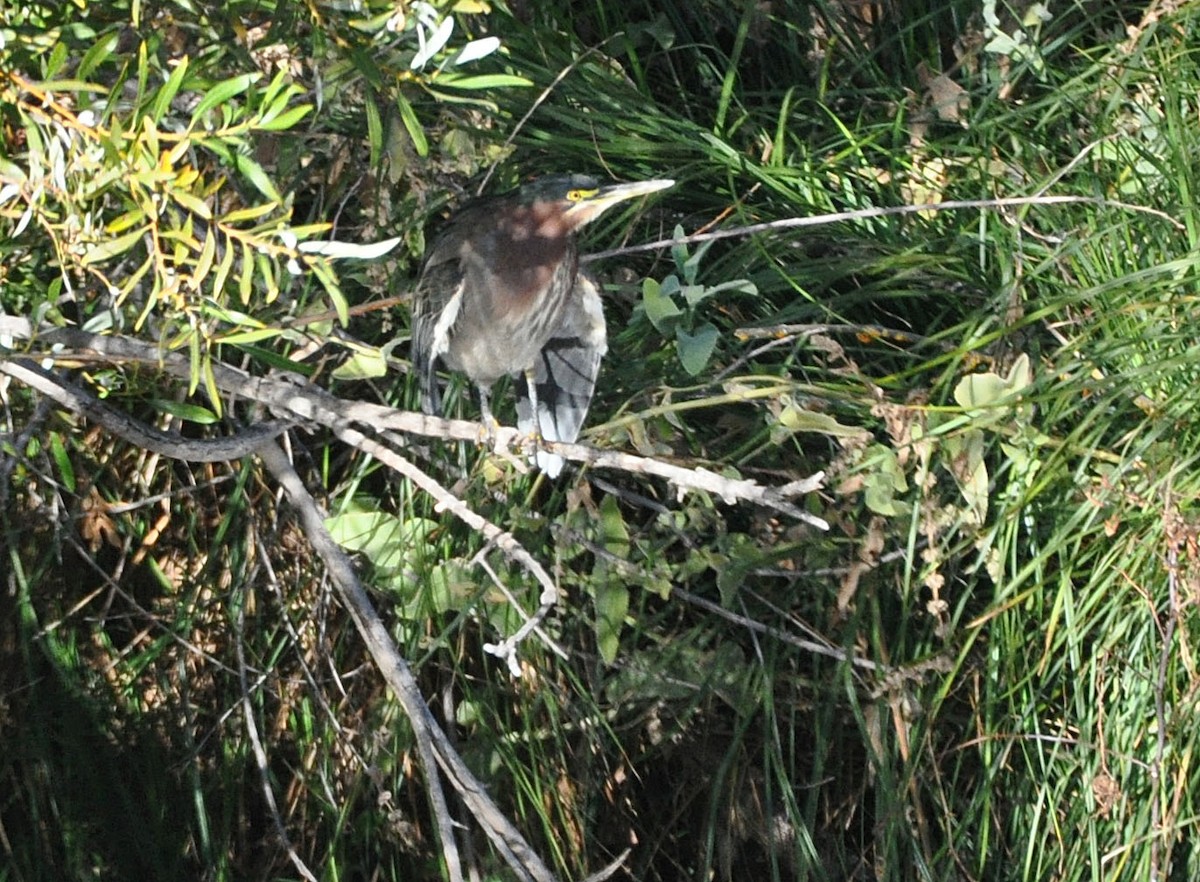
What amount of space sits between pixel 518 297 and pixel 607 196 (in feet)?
1.20

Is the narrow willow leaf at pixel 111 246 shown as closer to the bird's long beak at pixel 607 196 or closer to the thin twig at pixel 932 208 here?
the thin twig at pixel 932 208

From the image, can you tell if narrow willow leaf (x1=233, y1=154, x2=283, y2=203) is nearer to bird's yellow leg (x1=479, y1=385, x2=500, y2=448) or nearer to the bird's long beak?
bird's yellow leg (x1=479, y1=385, x2=500, y2=448)

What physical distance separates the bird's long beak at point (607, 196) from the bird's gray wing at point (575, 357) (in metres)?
0.20

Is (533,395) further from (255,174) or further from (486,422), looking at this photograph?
(255,174)

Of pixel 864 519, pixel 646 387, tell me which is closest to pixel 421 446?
pixel 646 387

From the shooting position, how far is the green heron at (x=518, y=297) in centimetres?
294

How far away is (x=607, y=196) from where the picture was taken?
2.88 m

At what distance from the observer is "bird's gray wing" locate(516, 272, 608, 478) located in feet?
10.0

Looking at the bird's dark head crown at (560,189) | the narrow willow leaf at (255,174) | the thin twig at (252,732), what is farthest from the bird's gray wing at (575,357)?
the narrow willow leaf at (255,174)

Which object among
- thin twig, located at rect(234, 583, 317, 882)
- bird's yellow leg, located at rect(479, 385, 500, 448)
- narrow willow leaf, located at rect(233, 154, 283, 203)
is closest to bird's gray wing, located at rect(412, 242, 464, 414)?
bird's yellow leg, located at rect(479, 385, 500, 448)

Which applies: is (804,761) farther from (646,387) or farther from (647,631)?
(646,387)

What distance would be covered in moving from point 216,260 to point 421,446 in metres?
0.90

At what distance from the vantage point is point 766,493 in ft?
6.53

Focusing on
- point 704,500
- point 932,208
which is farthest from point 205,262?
point 932,208
